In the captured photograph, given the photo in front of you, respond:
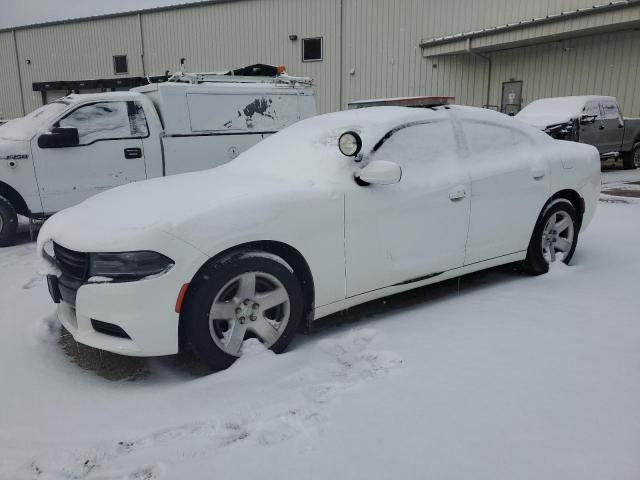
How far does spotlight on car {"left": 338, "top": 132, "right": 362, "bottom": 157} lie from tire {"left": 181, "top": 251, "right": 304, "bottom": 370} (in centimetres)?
84

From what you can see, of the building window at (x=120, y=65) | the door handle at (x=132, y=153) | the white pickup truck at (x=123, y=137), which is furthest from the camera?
the building window at (x=120, y=65)

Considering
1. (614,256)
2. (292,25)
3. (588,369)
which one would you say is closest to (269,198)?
(588,369)

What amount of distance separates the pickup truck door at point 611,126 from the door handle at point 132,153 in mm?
10205

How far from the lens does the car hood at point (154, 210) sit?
8.38 ft

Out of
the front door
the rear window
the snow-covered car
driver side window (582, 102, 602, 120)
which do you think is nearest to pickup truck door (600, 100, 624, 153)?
driver side window (582, 102, 602, 120)

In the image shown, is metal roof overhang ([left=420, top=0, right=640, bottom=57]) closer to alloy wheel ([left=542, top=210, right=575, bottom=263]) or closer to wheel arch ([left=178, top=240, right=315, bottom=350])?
alloy wheel ([left=542, top=210, right=575, bottom=263])

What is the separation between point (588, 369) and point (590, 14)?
11.8 metres

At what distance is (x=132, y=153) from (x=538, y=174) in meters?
4.77

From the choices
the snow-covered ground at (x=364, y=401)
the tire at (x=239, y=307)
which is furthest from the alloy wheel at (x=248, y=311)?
the snow-covered ground at (x=364, y=401)

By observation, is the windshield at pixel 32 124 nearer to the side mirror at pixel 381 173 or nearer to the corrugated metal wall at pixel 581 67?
the side mirror at pixel 381 173

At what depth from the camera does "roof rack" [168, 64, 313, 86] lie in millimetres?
6846

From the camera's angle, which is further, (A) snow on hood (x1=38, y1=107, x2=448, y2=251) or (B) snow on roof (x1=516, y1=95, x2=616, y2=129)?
(B) snow on roof (x1=516, y1=95, x2=616, y2=129)

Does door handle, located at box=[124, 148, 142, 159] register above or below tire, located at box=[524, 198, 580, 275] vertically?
above

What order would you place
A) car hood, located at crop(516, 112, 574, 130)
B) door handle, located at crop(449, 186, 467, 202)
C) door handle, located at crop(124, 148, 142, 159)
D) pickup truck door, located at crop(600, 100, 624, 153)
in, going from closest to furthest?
door handle, located at crop(449, 186, 467, 202) → door handle, located at crop(124, 148, 142, 159) → car hood, located at crop(516, 112, 574, 130) → pickup truck door, located at crop(600, 100, 624, 153)
